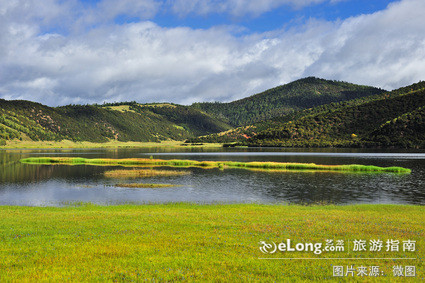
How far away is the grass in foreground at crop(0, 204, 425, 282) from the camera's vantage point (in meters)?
13.2

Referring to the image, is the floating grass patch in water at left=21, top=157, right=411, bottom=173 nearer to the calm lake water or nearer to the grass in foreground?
the calm lake water

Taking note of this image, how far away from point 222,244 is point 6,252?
1085 centimetres

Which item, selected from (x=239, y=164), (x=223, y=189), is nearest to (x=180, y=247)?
(x=223, y=189)

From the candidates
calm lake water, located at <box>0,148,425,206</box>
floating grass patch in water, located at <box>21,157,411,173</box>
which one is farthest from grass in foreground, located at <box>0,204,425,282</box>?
floating grass patch in water, located at <box>21,157,411,173</box>

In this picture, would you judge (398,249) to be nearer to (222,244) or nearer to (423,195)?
(222,244)

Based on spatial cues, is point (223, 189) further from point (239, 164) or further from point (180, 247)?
point (239, 164)

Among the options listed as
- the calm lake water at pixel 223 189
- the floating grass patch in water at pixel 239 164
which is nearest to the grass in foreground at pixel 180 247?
the calm lake water at pixel 223 189

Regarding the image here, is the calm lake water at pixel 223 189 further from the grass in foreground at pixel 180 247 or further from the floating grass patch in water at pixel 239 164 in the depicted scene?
the grass in foreground at pixel 180 247

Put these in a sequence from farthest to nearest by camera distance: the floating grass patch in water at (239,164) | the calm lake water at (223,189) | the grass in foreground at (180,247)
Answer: the floating grass patch in water at (239,164)
the calm lake water at (223,189)
the grass in foreground at (180,247)

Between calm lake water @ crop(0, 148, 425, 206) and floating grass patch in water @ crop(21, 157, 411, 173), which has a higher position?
floating grass patch in water @ crop(21, 157, 411, 173)

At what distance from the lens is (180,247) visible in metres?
16.9

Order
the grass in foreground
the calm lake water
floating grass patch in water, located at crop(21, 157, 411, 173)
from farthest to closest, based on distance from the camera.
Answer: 1. floating grass patch in water, located at crop(21, 157, 411, 173)
2. the calm lake water
3. the grass in foreground

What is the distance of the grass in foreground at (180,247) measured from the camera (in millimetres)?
13211

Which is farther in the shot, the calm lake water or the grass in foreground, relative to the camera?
the calm lake water
